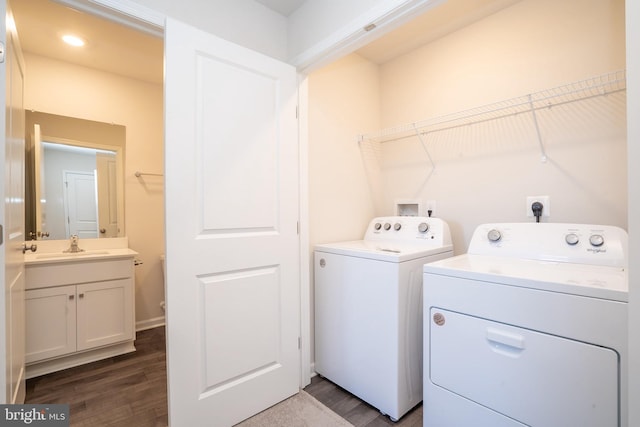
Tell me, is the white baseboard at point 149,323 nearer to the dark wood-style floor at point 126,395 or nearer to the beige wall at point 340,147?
the dark wood-style floor at point 126,395

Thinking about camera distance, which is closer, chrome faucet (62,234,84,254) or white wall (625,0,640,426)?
white wall (625,0,640,426)

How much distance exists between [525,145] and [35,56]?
3597 millimetres

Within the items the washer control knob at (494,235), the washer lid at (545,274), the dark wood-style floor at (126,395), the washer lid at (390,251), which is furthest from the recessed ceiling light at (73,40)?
the washer control knob at (494,235)

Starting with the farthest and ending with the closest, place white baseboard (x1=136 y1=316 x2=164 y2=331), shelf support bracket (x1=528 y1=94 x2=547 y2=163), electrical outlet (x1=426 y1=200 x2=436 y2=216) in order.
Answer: white baseboard (x1=136 y1=316 x2=164 y2=331) → electrical outlet (x1=426 y1=200 x2=436 y2=216) → shelf support bracket (x1=528 y1=94 x2=547 y2=163)

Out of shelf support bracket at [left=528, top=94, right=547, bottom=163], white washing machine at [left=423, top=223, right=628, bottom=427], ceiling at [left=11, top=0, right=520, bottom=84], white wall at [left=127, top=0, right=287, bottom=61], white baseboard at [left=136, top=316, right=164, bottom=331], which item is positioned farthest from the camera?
white baseboard at [left=136, top=316, right=164, bottom=331]

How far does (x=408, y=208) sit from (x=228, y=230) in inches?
56.0

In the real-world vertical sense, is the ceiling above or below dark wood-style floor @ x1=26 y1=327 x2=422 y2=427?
above

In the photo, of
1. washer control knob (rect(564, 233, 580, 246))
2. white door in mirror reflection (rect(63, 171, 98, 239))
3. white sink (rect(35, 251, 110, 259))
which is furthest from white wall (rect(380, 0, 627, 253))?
white door in mirror reflection (rect(63, 171, 98, 239))

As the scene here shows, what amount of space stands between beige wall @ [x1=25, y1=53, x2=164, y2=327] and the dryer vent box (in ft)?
7.55

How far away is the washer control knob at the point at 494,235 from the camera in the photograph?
1563mm

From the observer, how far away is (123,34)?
2033mm

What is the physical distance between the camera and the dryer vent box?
2.19 m

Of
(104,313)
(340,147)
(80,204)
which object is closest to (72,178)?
(80,204)

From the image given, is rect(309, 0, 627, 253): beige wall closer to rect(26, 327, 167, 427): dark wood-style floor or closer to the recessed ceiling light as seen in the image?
rect(26, 327, 167, 427): dark wood-style floor
